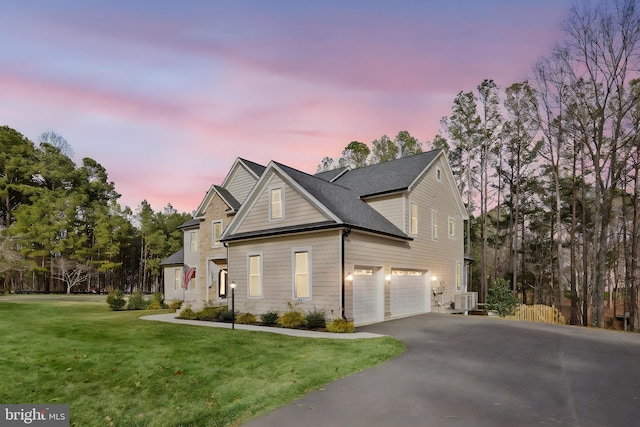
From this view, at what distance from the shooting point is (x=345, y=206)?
686 inches

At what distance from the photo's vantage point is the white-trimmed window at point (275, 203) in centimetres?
1742

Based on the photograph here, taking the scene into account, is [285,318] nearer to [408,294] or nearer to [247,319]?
[247,319]

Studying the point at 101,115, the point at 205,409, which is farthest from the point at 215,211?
the point at 205,409

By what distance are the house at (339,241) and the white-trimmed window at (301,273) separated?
0.14 ft

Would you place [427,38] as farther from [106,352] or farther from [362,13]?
[106,352]

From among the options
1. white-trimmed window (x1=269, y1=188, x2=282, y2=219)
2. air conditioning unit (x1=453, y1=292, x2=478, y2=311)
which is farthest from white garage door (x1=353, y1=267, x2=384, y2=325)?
air conditioning unit (x1=453, y1=292, x2=478, y2=311)

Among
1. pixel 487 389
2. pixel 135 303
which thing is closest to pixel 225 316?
pixel 135 303

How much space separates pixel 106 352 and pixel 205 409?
5420mm

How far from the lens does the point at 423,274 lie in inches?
838

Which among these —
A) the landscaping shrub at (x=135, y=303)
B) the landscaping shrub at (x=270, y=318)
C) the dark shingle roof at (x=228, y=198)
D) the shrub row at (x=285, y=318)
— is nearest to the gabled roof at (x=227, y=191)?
the dark shingle roof at (x=228, y=198)

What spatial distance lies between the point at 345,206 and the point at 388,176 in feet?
17.7

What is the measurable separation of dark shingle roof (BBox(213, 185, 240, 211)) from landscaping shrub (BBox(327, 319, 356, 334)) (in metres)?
11.5

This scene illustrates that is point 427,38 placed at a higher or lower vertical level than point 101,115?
higher

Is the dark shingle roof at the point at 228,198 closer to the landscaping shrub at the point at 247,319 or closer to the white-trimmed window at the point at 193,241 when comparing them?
the white-trimmed window at the point at 193,241
